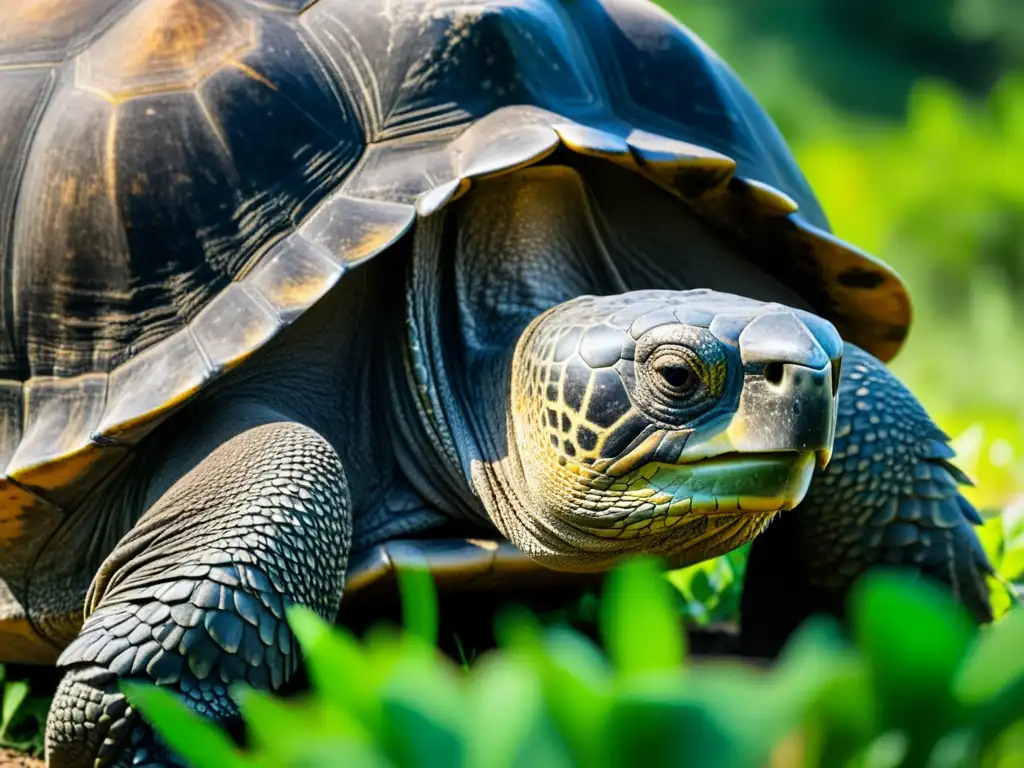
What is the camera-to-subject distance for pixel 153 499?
2.89 meters

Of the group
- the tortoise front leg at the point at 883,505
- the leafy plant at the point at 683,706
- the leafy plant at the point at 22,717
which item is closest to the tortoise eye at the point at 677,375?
the tortoise front leg at the point at 883,505

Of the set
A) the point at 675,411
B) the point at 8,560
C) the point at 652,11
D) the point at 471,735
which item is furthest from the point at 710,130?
the point at 471,735

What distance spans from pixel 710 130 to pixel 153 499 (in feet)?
5.64

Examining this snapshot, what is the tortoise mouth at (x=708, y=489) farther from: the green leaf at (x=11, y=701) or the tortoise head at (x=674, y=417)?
the green leaf at (x=11, y=701)

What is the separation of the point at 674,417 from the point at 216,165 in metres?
1.26

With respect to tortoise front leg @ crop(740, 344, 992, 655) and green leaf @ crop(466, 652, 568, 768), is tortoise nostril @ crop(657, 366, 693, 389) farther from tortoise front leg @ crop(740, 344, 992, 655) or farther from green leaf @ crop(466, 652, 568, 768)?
green leaf @ crop(466, 652, 568, 768)

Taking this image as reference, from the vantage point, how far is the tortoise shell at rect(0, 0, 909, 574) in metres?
2.88

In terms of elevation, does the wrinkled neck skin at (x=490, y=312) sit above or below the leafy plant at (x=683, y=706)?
below

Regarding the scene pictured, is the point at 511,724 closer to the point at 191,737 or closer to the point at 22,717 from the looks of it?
the point at 191,737

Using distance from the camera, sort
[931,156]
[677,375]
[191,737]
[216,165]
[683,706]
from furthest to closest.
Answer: [931,156] < [216,165] < [677,375] < [191,737] < [683,706]

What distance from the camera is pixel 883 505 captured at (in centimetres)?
324

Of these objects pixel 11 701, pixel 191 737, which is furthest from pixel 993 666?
pixel 11 701

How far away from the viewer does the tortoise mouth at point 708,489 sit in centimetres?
239

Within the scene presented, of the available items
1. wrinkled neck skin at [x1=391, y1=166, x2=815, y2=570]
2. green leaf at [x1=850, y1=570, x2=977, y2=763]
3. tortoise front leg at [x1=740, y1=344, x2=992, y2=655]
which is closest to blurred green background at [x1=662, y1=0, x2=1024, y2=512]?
tortoise front leg at [x1=740, y1=344, x2=992, y2=655]
